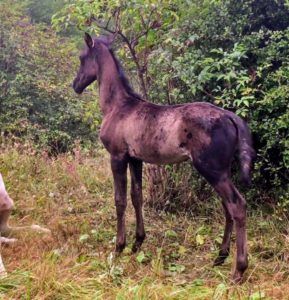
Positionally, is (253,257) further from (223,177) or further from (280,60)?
(280,60)

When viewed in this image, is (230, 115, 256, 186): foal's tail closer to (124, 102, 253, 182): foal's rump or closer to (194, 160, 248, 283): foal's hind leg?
(124, 102, 253, 182): foal's rump

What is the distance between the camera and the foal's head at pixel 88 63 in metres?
4.95

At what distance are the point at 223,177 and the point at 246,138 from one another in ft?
1.23

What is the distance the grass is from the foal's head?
1661 millimetres

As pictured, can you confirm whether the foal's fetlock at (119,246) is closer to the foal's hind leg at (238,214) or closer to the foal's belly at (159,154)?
the foal's belly at (159,154)

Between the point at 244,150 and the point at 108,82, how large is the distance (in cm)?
178

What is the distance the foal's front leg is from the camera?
15.0 feet

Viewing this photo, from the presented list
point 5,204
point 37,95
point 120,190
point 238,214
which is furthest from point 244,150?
point 37,95

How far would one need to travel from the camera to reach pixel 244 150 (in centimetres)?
378

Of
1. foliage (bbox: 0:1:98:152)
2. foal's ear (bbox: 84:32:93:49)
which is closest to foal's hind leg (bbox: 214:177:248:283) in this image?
foal's ear (bbox: 84:32:93:49)

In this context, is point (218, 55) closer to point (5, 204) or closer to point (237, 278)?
point (237, 278)

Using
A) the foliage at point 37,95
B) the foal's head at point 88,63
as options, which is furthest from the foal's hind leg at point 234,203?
the foliage at point 37,95

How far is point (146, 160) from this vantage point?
14.3 ft

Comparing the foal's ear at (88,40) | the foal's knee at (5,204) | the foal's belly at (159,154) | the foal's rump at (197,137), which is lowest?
the foal's knee at (5,204)
